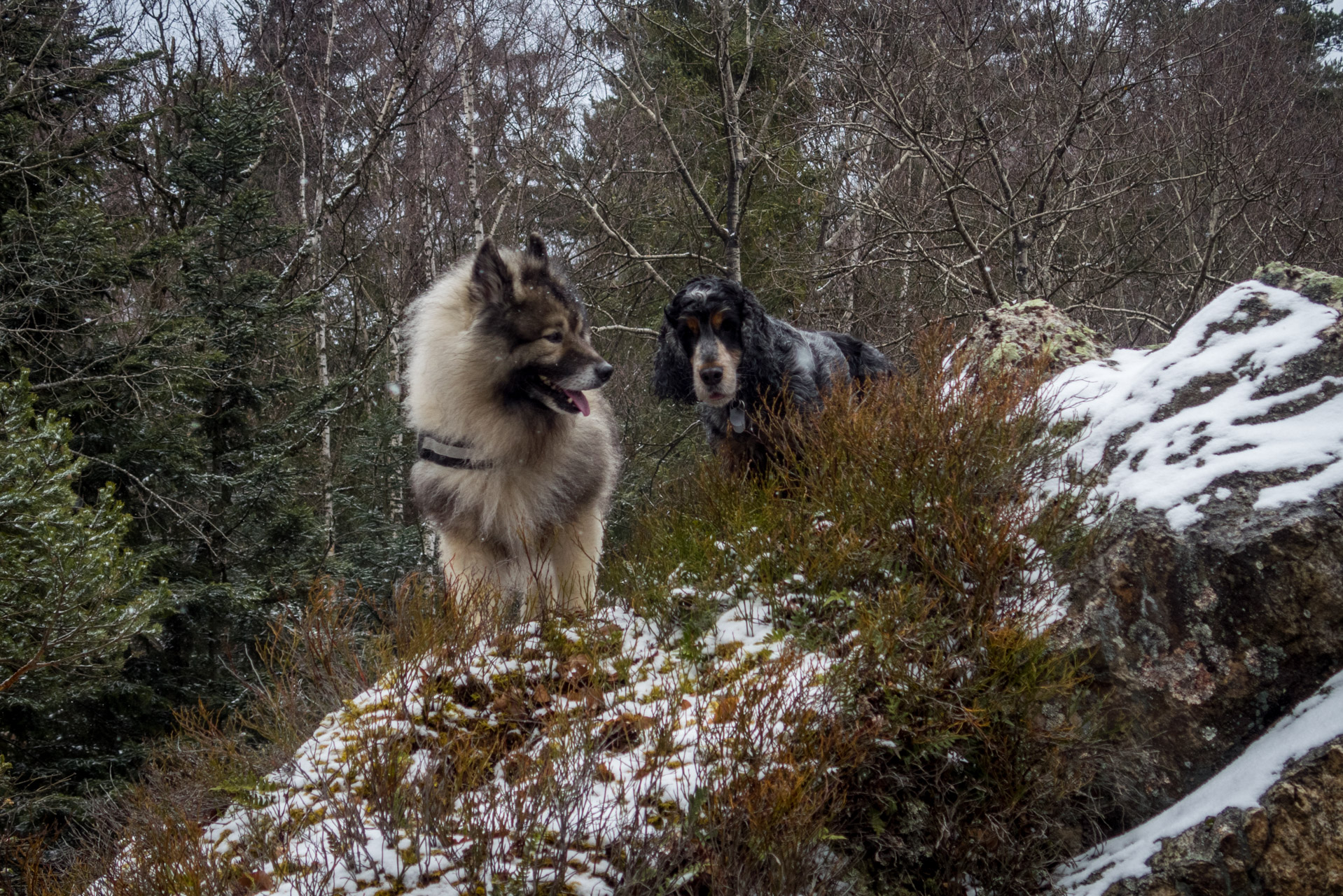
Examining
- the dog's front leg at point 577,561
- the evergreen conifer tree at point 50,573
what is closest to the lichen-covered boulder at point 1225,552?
the dog's front leg at point 577,561

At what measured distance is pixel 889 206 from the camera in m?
9.89

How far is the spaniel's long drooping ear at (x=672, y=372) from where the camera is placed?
5828 mm

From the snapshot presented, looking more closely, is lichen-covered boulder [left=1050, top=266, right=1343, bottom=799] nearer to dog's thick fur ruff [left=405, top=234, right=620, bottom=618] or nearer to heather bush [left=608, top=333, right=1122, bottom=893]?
heather bush [left=608, top=333, right=1122, bottom=893]

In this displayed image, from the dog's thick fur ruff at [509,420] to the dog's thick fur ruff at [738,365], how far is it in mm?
971

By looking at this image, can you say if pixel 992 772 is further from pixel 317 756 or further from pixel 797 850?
pixel 317 756

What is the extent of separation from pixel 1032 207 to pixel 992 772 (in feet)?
24.6

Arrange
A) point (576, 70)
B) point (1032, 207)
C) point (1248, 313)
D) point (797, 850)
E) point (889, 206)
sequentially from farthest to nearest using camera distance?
1. point (576, 70)
2. point (889, 206)
3. point (1032, 207)
4. point (1248, 313)
5. point (797, 850)

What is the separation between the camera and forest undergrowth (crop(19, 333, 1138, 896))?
9.23 ft

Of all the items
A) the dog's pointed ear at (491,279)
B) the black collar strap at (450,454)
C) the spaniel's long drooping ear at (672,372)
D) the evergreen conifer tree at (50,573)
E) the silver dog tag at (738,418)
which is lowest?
the evergreen conifer tree at (50,573)

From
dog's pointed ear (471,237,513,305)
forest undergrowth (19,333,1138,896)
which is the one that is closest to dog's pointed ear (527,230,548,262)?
dog's pointed ear (471,237,513,305)

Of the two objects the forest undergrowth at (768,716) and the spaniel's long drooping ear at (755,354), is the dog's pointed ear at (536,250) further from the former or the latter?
the forest undergrowth at (768,716)

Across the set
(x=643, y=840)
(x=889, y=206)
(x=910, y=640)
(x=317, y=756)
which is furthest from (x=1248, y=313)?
(x=889, y=206)

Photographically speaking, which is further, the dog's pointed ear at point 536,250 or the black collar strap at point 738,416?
the black collar strap at point 738,416

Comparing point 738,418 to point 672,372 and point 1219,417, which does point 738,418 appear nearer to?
point 672,372
